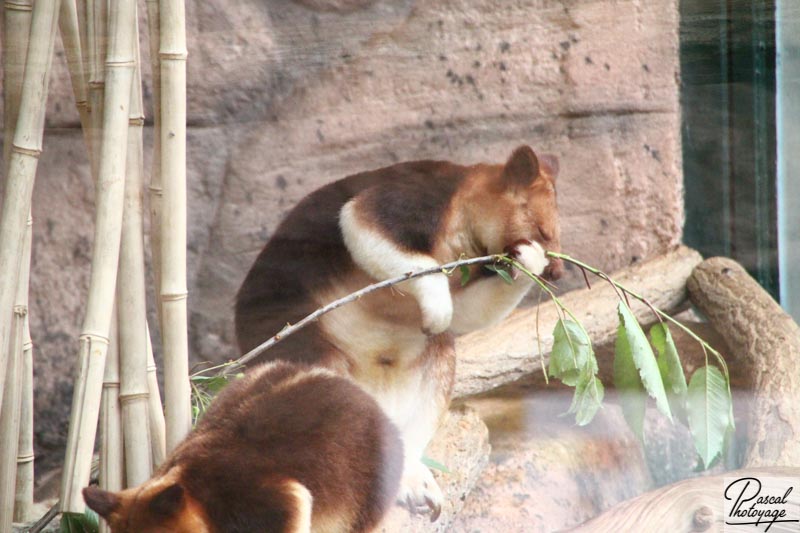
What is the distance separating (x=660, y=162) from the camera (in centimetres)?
136

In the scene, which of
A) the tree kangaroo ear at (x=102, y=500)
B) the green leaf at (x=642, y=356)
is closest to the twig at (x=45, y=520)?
the tree kangaroo ear at (x=102, y=500)

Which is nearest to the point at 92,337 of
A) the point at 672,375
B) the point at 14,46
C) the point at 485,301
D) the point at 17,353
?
the point at 17,353

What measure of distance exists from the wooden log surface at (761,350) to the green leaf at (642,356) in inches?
10.0

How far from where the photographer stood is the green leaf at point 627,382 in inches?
48.4

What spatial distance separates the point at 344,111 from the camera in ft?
3.95

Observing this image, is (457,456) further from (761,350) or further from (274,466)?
(761,350)

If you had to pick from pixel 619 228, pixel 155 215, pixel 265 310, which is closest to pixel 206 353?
pixel 265 310

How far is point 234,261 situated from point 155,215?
0.16m

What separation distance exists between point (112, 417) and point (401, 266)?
47 centimetres

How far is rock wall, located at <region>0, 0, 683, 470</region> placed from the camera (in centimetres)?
116

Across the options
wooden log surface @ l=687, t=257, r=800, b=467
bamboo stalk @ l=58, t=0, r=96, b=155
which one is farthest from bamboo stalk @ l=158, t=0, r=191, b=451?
wooden log surface @ l=687, t=257, r=800, b=467

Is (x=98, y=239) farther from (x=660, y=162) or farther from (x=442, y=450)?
(x=660, y=162)

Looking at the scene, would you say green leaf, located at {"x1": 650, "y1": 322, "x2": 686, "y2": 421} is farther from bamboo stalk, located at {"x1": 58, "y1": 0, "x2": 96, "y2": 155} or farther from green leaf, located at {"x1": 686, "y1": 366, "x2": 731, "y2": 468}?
bamboo stalk, located at {"x1": 58, "y1": 0, "x2": 96, "y2": 155}

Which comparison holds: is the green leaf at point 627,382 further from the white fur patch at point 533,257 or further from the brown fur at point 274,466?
the brown fur at point 274,466
